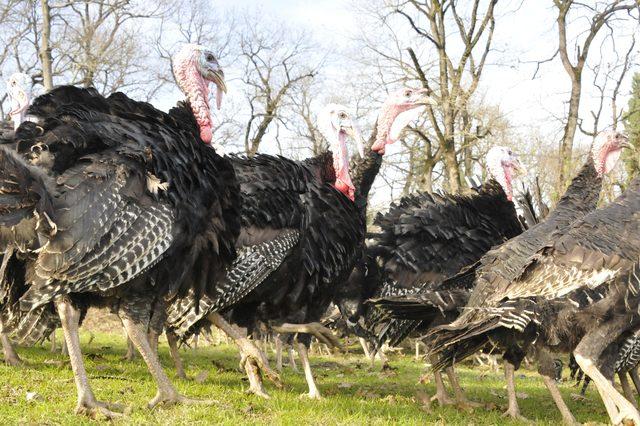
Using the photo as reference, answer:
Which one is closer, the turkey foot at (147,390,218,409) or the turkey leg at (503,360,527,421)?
the turkey foot at (147,390,218,409)

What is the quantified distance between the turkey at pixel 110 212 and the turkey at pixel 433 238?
9.73 ft

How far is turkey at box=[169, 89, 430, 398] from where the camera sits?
669 centimetres

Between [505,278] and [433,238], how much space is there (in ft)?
6.66

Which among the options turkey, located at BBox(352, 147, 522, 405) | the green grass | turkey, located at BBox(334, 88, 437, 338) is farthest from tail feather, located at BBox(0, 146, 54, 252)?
turkey, located at BBox(352, 147, 522, 405)

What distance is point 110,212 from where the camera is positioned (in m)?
4.74

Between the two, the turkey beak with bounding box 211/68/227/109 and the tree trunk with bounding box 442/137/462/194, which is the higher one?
the tree trunk with bounding box 442/137/462/194

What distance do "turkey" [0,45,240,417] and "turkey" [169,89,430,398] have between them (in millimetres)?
1046

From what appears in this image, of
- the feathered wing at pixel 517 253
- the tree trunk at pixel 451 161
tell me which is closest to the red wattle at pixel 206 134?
the feathered wing at pixel 517 253

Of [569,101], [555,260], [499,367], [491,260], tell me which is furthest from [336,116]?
[569,101]

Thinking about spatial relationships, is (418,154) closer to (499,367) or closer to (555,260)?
(499,367)

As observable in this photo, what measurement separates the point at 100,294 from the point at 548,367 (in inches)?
157

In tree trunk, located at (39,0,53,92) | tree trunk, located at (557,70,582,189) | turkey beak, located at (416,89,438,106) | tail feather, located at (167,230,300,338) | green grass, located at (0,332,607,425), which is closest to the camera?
→ green grass, located at (0,332,607,425)

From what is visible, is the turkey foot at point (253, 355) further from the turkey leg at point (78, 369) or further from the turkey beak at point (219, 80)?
the turkey beak at point (219, 80)

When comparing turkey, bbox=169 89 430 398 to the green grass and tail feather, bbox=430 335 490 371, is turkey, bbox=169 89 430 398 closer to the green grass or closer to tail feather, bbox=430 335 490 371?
the green grass
